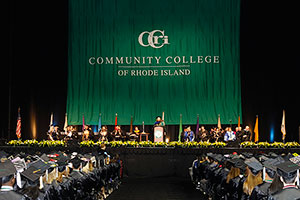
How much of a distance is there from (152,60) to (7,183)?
1731cm

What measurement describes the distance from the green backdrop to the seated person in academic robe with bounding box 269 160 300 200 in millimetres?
15569

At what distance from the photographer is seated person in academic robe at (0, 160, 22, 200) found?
3938 millimetres

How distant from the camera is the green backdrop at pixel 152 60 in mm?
20500

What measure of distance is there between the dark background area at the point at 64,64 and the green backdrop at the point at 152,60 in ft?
2.20

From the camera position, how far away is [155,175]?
1364 cm

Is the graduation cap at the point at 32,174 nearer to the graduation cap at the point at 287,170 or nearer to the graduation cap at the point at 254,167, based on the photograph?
the graduation cap at the point at 287,170

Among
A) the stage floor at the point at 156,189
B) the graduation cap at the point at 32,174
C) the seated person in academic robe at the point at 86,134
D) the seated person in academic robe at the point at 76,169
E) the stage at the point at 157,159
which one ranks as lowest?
the stage floor at the point at 156,189

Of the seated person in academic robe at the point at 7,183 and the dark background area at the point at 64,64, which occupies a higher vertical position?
the dark background area at the point at 64,64

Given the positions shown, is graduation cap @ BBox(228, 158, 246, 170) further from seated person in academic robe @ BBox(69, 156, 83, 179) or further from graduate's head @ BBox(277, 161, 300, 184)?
seated person in academic robe @ BBox(69, 156, 83, 179)

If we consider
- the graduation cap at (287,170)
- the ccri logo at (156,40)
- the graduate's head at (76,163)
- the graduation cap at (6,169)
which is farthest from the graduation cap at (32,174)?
the ccri logo at (156,40)

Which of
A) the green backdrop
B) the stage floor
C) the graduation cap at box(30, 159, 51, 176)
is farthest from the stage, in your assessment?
the graduation cap at box(30, 159, 51, 176)

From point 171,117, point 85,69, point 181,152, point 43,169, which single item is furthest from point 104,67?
point 43,169

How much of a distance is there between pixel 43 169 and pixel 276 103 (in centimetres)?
1676

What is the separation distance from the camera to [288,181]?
4484mm
